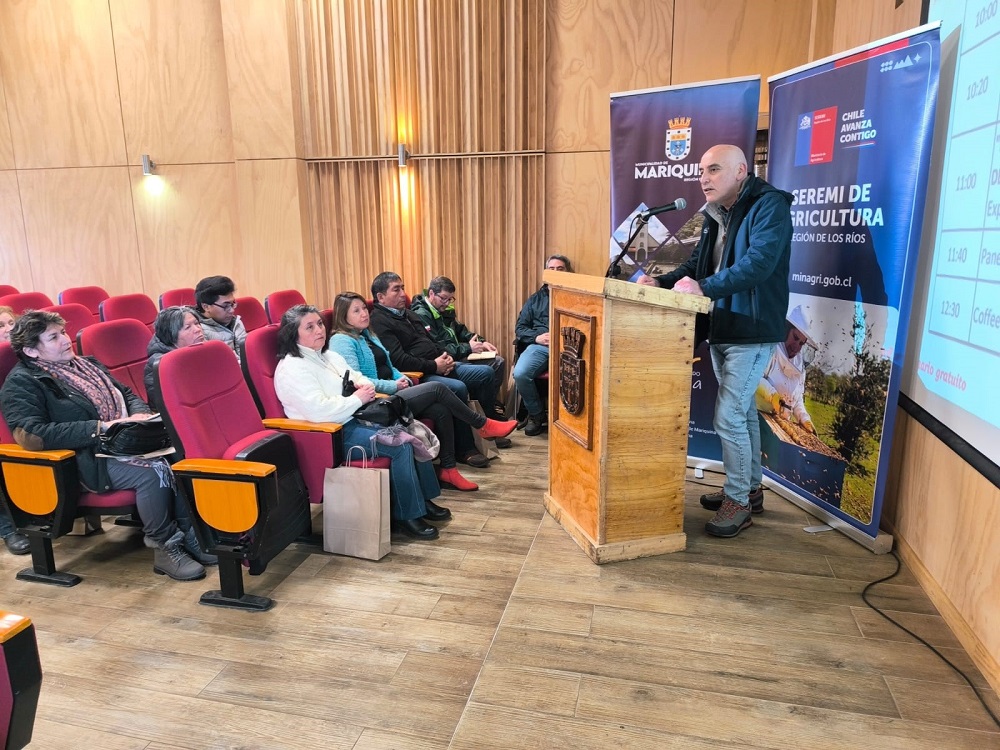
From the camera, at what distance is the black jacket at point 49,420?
2.63 m

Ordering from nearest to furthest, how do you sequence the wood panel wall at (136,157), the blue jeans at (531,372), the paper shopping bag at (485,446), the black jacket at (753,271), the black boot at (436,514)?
the black jacket at (753,271) < the black boot at (436,514) < the paper shopping bag at (485,446) < the blue jeans at (531,372) < the wood panel wall at (136,157)

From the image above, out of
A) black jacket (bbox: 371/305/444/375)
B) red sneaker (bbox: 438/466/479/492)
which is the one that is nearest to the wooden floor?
red sneaker (bbox: 438/466/479/492)

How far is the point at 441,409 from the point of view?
374cm

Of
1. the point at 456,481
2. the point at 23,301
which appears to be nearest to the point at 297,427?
the point at 456,481

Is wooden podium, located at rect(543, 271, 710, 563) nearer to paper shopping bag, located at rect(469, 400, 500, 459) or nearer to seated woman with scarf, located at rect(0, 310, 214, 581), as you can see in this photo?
paper shopping bag, located at rect(469, 400, 500, 459)

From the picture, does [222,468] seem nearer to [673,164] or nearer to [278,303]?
[278,303]

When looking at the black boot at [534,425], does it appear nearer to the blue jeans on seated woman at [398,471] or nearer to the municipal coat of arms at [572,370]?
the blue jeans on seated woman at [398,471]

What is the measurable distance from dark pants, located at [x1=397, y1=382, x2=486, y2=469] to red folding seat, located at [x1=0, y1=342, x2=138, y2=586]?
1479 mm

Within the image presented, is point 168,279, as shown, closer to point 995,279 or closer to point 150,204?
point 150,204

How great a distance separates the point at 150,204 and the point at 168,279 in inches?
28.6

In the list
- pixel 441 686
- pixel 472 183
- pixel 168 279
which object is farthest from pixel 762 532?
pixel 168 279

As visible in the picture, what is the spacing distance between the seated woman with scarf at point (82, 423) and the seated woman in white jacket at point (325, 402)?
615 millimetres

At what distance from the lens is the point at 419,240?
5426mm

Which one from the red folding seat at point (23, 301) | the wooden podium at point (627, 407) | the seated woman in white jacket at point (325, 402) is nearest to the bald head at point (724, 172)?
the wooden podium at point (627, 407)
